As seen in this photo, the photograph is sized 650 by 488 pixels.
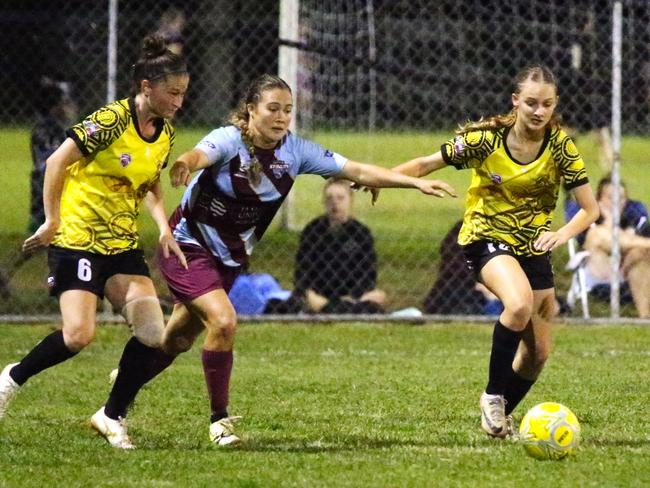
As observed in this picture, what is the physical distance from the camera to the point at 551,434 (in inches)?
242

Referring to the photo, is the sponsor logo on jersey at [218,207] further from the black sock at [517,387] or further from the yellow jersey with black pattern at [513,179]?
the black sock at [517,387]

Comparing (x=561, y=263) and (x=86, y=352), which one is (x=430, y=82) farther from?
(x=86, y=352)

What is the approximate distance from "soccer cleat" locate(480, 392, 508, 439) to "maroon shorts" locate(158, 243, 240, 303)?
1347 millimetres

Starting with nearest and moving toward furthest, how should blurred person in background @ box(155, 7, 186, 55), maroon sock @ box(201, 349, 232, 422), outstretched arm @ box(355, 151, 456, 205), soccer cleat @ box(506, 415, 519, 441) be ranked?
maroon sock @ box(201, 349, 232, 422) → soccer cleat @ box(506, 415, 519, 441) → outstretched arm @ box(355, 151, 456, 205) → blurred person in background @ box(155, 7, 186, 55)

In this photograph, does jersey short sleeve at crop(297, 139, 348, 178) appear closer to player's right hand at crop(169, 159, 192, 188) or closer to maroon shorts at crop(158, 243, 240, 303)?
maroon shorts at crop(158, 243, 240, 303)

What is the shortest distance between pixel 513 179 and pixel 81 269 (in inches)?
82.2

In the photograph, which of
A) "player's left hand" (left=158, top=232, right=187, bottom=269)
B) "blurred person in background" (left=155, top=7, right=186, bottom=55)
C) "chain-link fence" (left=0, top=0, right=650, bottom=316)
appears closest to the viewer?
"player's left hand" (left=158, top=232, right=187, bottom=269)

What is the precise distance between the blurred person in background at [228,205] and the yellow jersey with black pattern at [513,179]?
0.45 metres

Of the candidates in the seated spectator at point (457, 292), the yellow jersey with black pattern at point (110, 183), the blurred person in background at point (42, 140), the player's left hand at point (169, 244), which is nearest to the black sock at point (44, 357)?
the yellow jersey with black pattern at point (110, 183)

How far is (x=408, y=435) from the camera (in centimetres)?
695

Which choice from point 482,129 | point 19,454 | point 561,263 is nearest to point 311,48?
point 561,263

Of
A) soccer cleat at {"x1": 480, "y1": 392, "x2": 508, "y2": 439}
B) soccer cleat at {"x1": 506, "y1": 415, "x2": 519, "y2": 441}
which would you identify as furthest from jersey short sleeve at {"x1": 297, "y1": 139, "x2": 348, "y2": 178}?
soccer cleat at {"x1": 506, "y1": 415, "x2": 519, "y2": 441}

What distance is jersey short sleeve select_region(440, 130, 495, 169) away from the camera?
22.8ft

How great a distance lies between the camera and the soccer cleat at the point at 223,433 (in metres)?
6.61
